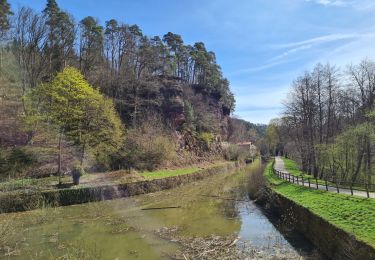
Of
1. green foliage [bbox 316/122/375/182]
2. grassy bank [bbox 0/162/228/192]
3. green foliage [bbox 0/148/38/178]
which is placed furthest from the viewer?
green foliage [bbox 0/148/38/178]

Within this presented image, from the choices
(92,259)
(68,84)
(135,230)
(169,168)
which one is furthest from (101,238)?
(169,168)

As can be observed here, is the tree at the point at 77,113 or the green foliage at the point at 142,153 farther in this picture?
the green foliage at the point at 142,153

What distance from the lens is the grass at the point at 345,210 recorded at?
1202 centimetres

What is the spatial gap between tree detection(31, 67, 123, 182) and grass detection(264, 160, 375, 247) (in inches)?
820

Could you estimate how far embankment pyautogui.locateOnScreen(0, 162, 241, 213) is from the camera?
2311 cm

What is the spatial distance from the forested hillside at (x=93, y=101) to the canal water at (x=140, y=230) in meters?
8.85

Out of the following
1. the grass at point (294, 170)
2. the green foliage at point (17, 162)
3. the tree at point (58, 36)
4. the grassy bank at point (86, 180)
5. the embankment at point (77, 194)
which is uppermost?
the tree at point (58, 36)

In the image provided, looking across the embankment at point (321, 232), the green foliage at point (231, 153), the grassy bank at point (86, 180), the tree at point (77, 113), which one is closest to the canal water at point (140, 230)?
the embankment at point (321, 232)

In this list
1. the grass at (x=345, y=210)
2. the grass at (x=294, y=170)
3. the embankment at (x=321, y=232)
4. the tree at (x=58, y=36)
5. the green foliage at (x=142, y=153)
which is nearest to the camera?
the embankment at (x=321, y=232)

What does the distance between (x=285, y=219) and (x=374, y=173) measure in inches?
582

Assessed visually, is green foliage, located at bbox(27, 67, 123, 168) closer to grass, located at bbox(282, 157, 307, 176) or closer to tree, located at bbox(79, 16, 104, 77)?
tree, located at bbox(79, 16, 104, 77)

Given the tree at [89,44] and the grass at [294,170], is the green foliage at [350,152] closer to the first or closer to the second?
the grass at [294,170]

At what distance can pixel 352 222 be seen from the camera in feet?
43.4

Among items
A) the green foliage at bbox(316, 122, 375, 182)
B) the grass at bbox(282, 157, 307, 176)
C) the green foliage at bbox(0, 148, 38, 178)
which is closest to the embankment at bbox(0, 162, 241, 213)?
the green foliage at bbox(0, 148, 38, 178)
